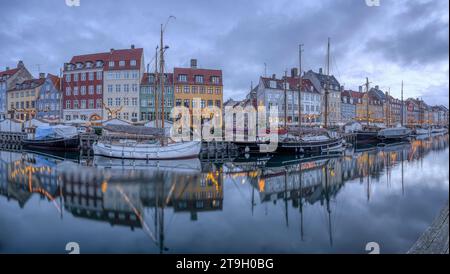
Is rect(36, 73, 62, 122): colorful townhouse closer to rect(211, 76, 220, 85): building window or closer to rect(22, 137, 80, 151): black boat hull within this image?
rect(22, 137, 80, 151): black boat hull

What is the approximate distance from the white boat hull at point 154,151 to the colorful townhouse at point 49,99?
90.5 feet

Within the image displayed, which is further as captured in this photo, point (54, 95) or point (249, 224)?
point (54, 95)

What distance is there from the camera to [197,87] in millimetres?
44844

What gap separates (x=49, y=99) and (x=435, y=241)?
53682 mm

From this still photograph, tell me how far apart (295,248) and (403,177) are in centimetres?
1369

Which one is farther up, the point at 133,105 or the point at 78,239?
the point at 133,105

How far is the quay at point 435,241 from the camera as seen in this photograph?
5891mm

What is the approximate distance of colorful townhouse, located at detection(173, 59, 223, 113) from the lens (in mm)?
44688

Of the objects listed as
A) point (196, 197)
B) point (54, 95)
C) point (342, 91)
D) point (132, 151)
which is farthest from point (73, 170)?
point (342, 91)

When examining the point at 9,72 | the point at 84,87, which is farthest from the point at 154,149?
the point at 9,72

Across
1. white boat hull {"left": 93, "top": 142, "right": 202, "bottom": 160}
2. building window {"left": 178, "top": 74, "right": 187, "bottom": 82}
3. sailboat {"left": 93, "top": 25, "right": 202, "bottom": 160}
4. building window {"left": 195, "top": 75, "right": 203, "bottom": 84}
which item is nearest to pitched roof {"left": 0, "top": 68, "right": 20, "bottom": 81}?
building window {"left": 178, "top": 74, "right": 187, "bottom": 82}

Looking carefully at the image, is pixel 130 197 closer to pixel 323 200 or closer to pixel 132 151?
pixel 323 200

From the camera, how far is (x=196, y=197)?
477 inches
